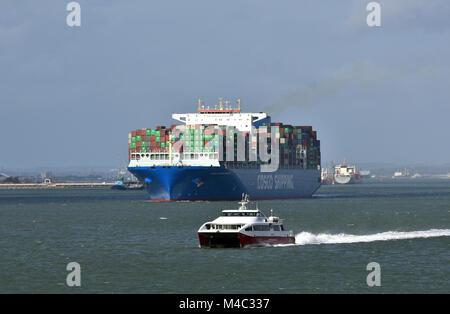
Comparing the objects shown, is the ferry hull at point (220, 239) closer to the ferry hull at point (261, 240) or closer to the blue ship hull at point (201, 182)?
the ferry hull at point (261, 240)

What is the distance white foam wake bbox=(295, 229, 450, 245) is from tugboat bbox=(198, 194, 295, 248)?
16.8 ft

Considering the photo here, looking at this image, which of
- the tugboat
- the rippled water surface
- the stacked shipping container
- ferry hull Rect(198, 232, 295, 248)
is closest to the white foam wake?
the rippled water surface

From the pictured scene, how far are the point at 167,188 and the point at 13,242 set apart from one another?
6017 cm

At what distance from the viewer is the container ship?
400ft

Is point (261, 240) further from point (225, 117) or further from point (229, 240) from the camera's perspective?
point (225, 117)

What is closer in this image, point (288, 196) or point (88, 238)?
point (88, 238)

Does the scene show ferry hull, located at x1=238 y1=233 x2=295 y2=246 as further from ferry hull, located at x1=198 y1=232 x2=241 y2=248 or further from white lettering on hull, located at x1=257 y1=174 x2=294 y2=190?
white lettering on hull, located at x1=257 y1=174 x2=294 y2=190

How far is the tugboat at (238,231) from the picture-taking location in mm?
53188

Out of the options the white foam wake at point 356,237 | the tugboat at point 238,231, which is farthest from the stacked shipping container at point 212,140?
the tugboat at point 238,231

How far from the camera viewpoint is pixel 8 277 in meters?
43.7
